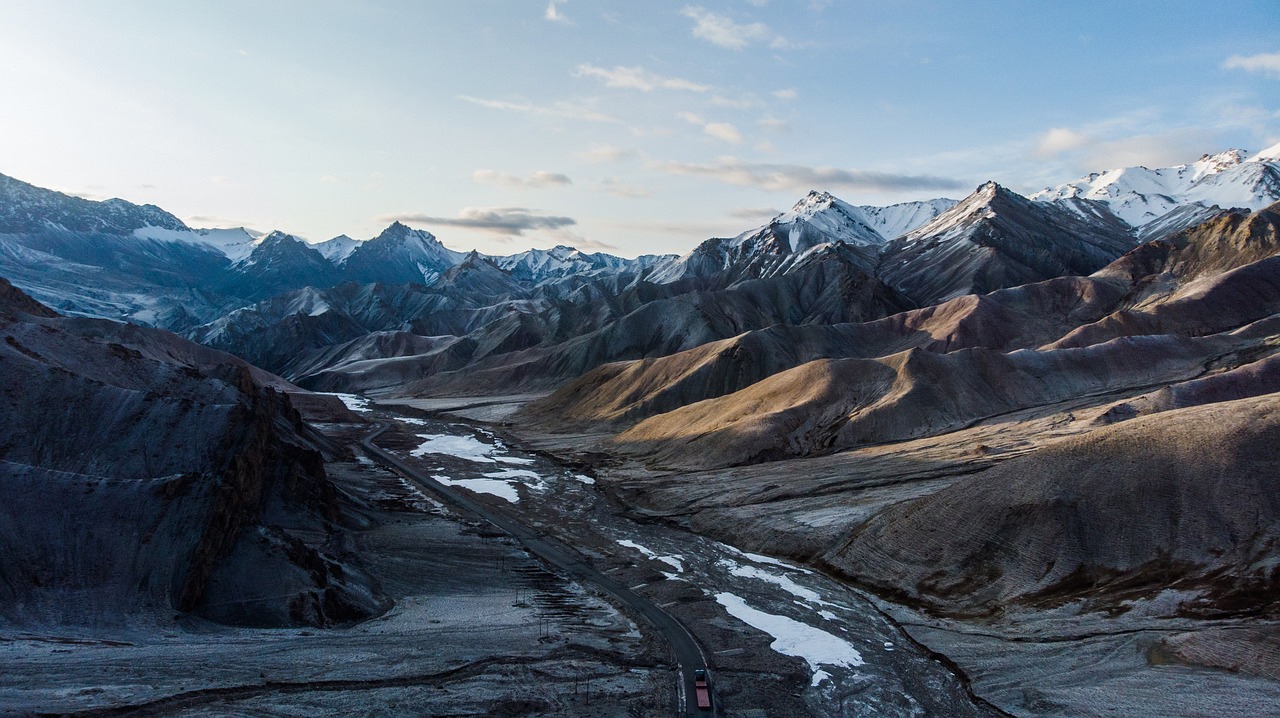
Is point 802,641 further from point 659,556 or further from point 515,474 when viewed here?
point 515,474

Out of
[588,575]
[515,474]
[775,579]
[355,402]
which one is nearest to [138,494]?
[588,575]

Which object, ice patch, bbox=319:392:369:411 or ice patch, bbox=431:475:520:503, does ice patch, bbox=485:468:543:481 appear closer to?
ice patch, bbox=431:475:520:503

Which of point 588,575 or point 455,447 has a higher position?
point 455,447

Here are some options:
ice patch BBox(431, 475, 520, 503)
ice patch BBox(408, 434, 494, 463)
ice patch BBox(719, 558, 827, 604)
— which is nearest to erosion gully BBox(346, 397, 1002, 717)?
ice patch BBox(719, 558, 827, 604)

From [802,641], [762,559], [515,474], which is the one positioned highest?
[515,474]

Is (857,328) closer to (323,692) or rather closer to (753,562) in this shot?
(753,562)

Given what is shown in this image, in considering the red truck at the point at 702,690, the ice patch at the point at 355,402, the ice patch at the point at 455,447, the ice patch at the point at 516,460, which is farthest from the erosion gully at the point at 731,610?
the ice patch at the point at 355,402

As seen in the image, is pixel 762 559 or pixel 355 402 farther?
pixel 355 402
